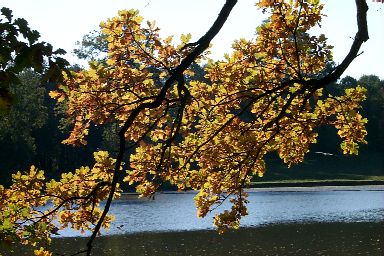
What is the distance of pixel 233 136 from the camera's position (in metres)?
7.85

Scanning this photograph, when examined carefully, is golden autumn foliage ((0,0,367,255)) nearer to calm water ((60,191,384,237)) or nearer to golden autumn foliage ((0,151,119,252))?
golden autumn foliage ((0,151,119,252))

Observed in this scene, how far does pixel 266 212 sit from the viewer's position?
140 feet

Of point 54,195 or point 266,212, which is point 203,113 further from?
point 266,212

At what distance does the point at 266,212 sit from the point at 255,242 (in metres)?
13.7

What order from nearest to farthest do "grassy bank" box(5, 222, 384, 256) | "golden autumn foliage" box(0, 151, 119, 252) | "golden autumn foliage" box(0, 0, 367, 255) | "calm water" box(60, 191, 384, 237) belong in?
"golden autumn foliage" box(0, 151, 119, 252) → "golden autumn foliage" box(0, 0, 367, 255) → "grassy bank" box(5, 222, 384, 256) → "calm water" box(60, 191, 384, 237)

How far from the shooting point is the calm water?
119 feet

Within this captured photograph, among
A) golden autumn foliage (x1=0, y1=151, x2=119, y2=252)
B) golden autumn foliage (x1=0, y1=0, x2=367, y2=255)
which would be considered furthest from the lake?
golden autumn foliage (x1=0, y1=151, x2=119, y2=252)

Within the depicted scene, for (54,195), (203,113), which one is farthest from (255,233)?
(54,195)

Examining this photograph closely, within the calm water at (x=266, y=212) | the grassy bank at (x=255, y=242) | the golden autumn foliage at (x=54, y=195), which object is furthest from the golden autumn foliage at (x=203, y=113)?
the calm water at (x=266, y=212)

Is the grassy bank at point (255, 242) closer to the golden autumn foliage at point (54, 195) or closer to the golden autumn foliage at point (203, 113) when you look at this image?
the golden autumn foliage at point (203, 113)

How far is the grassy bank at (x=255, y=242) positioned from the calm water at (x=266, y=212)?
2368mm

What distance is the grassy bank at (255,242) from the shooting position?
26.8 metres

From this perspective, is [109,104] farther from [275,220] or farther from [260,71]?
[275,220]

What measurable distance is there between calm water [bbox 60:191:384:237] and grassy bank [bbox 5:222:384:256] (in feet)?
7.77
